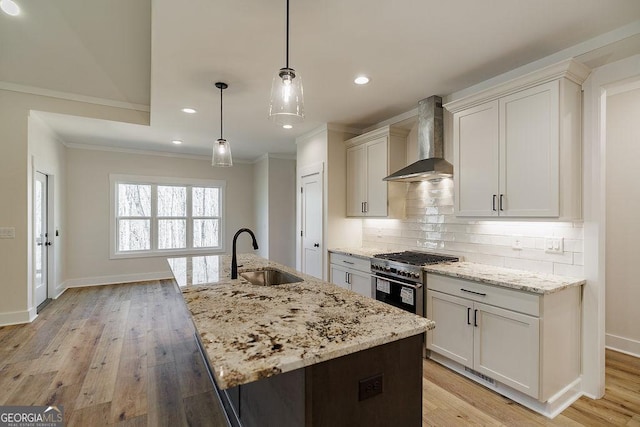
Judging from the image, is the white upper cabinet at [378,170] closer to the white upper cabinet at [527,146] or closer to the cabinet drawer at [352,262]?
the cabinet drawer at [352,262]

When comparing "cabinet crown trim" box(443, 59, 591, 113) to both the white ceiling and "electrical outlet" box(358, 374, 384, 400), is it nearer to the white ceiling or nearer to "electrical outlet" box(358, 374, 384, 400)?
the white ceiling

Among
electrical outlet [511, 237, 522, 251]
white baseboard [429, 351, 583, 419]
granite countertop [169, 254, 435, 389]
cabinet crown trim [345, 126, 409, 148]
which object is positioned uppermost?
cabinet crown trim [345, 126, 409, 148]

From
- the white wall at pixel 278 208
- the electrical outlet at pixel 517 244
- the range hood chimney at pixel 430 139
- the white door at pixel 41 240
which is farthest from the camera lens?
the white wall at pixel 278 208

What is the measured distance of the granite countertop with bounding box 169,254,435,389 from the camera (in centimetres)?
98

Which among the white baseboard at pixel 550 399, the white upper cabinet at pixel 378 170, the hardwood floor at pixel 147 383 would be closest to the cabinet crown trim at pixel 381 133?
the white upper cabinet at pixel 378 170

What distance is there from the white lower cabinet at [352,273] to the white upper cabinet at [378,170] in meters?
0.64

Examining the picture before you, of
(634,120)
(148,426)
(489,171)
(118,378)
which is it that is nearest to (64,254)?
(118,378)

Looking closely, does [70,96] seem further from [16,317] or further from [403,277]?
[403,277]

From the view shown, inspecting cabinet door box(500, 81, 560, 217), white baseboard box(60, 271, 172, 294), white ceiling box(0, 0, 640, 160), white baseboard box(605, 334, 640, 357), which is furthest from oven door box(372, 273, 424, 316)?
white baseboard box(60, 271, 172, 294)

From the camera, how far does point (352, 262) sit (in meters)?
3.82

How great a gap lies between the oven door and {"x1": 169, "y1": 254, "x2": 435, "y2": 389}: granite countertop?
1298 millimetres

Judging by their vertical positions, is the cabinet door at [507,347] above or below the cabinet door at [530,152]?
below

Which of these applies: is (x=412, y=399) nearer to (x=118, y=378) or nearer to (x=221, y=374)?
(x=221, y=374)

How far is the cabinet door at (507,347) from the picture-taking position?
2.14m
